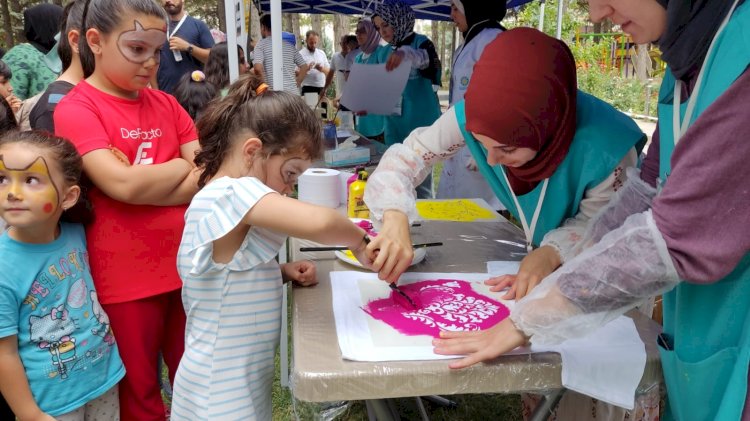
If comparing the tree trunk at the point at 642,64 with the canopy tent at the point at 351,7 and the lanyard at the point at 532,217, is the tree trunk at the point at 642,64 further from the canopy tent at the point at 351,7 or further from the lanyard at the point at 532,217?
the lanyard at the point at 532,217

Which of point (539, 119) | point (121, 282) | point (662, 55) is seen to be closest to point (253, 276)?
point (121, 282)

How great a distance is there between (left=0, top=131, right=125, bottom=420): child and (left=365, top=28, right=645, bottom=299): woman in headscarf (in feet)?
2.58

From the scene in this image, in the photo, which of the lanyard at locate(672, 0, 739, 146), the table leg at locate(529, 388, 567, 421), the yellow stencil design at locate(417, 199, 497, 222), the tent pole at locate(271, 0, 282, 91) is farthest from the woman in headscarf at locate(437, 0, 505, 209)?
the lanyard at locate(672, 0, 739, 146)

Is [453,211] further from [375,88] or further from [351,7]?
[351,7]

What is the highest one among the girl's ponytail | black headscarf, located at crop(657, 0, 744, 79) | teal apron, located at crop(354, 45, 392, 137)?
black headscarf, located at crop(657, 0, 744, 79)

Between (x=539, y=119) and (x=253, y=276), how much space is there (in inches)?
30.0

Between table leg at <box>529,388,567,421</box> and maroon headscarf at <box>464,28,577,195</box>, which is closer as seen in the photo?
table leg at <box>529,388,567,421</box>

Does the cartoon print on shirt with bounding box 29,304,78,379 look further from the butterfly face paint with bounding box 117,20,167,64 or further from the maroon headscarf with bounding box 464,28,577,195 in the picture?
the maroon headscarf with bounding box 464,28,577,195

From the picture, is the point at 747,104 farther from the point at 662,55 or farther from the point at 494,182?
the point at 494,182

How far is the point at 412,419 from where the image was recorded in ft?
7.53

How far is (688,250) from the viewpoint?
0.79 m

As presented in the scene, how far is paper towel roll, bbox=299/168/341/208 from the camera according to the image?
1996mm

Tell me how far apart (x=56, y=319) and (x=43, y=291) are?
79 millimetres

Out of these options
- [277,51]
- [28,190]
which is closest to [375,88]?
[277,51]
